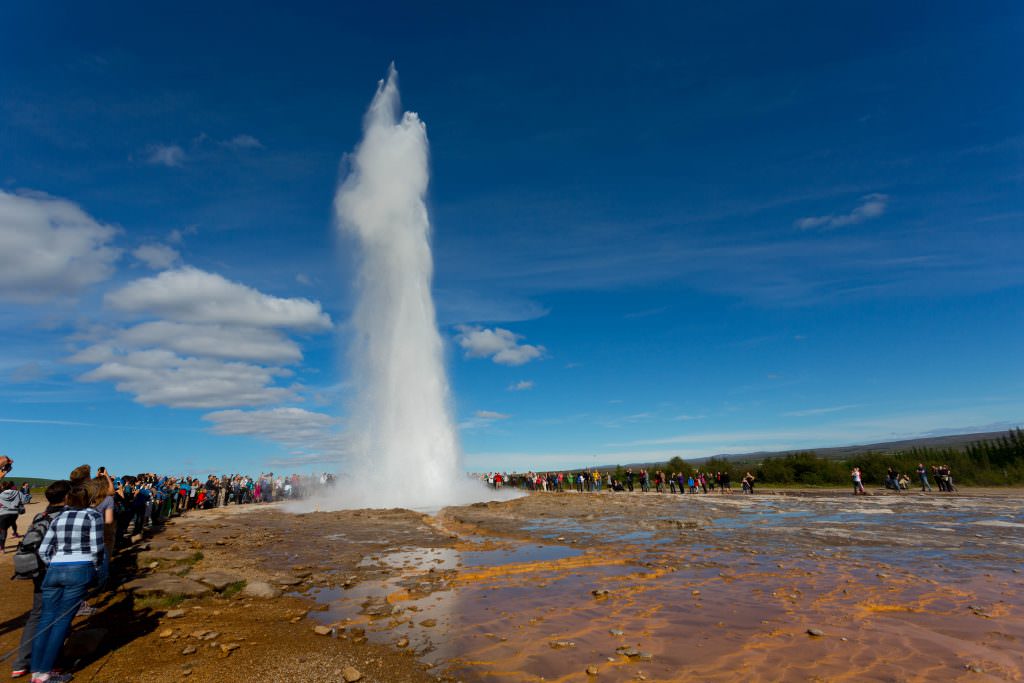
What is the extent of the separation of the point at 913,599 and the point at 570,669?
688cm

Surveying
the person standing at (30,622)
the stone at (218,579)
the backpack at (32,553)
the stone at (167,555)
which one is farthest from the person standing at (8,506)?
the backpack at (32,553)

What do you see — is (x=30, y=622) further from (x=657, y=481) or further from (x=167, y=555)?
(x=657, y=481)

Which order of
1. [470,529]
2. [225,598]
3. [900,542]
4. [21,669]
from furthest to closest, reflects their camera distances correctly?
[470,529], [900,542], [225,598], [21,669]

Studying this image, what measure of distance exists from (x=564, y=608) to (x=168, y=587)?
7.48 metres

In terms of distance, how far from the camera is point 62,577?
5.37m

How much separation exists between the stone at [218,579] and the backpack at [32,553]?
381 centimetres

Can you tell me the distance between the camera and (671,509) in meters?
24.9

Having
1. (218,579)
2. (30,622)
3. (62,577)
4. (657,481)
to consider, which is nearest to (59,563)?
(62,577)

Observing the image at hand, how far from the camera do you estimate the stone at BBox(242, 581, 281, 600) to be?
9102 millimetres

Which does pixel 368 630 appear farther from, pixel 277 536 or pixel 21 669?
pixel 277 536

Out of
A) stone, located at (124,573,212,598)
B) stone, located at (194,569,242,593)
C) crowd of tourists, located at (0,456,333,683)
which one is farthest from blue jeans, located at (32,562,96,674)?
stone, located at (194,569,242,593)

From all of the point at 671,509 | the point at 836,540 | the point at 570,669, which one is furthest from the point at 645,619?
the point at 671,509

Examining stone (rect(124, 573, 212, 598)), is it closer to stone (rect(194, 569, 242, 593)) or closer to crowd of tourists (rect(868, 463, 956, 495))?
stone (rect(194, 569, 242, 593))

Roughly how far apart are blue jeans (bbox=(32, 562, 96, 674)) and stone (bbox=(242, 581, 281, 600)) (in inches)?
153
